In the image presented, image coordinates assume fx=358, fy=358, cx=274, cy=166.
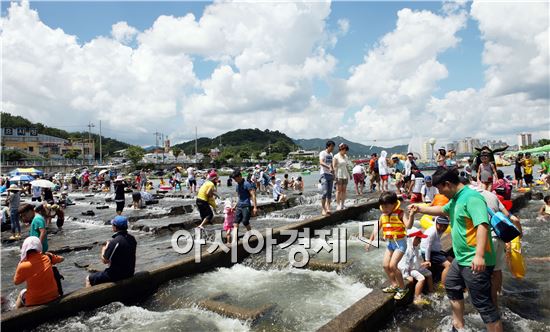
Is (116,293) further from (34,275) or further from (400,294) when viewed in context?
(400,294)

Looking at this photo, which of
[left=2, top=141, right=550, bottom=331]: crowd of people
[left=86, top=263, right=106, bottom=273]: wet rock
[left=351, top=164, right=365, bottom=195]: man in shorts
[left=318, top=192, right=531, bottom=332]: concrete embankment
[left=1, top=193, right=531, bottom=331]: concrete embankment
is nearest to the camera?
[left=2, top=141, right=550, bottom=331]: crowd of people

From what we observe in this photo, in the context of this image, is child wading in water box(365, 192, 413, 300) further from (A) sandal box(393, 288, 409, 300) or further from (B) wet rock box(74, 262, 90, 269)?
(B) wet rock box(74, 262, 90, 269)

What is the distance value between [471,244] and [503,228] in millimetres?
531

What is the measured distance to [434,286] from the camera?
580 centimetres

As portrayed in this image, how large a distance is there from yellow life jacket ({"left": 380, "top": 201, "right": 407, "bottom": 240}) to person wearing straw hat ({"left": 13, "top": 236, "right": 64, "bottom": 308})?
16.7 ft

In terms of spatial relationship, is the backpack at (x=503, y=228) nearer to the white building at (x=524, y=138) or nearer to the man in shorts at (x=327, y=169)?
the man in shorts at (x=327, y=169)

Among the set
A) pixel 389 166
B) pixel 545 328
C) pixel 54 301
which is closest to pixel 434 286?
pixel 545 328

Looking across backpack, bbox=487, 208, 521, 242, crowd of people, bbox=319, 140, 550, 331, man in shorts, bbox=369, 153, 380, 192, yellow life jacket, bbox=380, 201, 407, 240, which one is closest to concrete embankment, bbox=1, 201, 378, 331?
crowd of people, bbox=319, 140, 550, 331

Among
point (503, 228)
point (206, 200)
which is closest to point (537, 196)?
point (206, 200)

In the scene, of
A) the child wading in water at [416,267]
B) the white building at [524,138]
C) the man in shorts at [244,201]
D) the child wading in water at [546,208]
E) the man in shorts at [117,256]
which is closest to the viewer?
the child wading in water at [416,267]

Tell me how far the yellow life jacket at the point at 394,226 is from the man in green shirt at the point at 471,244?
1294 millimetres

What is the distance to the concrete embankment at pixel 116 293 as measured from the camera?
5070 mm

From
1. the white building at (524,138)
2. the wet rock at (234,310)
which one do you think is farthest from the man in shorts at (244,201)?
the white building at (524,138)

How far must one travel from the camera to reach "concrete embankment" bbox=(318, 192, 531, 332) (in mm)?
4281
